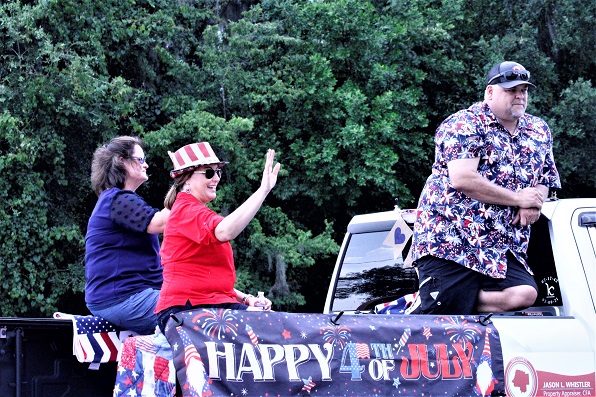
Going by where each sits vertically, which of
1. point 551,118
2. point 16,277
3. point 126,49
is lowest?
point 16,277

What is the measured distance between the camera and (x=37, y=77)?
16.3 metres

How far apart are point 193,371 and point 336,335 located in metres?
0.65

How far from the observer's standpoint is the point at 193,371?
3.72 metres

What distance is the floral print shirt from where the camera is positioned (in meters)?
4.82

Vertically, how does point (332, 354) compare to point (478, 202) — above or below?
below

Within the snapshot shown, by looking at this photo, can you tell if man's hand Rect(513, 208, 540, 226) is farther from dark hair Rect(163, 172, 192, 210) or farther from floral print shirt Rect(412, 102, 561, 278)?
dark hair Rect(163, 172, 192, 210)

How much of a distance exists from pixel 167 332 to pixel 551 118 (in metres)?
17.7

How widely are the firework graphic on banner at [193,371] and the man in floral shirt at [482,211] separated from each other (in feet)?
5.10

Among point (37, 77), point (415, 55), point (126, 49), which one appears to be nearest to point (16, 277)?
point (37, 77)

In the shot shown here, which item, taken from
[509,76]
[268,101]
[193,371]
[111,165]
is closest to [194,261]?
[193,371]

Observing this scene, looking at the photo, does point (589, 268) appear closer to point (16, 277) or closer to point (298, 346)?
point (298, 346)

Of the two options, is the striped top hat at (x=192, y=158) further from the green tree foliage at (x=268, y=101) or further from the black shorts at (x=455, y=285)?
the green tree foliage at (x=268, y=101)

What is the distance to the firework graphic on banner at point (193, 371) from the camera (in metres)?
3.68

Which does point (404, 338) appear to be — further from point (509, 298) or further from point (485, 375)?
point (509, 298)
